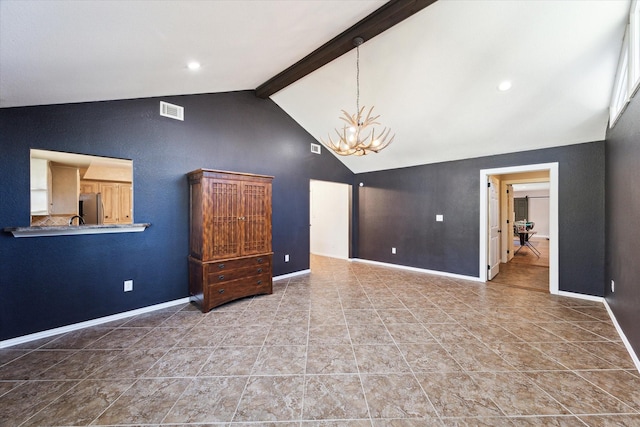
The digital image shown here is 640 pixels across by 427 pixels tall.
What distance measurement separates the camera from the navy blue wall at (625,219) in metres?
1.99

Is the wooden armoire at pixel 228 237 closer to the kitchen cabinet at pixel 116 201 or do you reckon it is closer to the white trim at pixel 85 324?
the white trim at pixel 85 324

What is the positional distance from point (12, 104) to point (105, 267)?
1719 millimetres

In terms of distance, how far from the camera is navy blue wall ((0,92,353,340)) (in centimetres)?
227

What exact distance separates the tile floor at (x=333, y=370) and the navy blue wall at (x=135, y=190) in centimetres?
34

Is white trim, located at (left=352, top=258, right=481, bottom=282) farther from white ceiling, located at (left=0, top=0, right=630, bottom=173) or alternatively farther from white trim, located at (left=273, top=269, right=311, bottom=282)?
white ceiling, located at (left=0, top=0, right=630, bottom=173)

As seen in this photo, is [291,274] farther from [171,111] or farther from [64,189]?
[64,189]

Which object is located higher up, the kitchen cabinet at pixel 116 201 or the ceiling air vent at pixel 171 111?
the ceiling air vent at pixel 171 111

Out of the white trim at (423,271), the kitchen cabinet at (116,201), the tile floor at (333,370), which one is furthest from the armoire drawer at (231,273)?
the white trim at (423,271)

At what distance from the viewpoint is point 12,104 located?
219 cm

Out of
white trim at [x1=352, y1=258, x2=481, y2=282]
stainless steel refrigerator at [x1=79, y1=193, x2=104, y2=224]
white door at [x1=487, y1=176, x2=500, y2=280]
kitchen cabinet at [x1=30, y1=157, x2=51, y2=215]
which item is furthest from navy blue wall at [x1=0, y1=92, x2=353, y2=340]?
white door at [x1=487, y1=176, x2=500, y2=280]

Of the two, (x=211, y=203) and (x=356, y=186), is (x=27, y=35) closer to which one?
(x=211, y=203)

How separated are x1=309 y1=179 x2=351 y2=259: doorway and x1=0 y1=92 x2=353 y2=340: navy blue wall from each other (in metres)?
2.06

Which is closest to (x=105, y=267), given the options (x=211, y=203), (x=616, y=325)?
(x=211, y=203)

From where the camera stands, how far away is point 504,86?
295 cm
